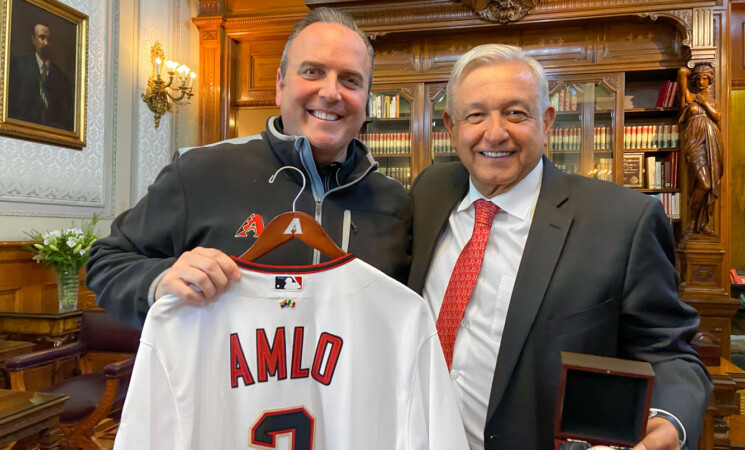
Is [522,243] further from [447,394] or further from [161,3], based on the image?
[161,3]

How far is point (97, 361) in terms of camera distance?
3.86 metres

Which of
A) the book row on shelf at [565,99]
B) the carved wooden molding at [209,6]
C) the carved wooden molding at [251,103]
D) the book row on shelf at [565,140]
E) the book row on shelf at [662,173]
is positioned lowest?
the book row on shelf at [662,173]

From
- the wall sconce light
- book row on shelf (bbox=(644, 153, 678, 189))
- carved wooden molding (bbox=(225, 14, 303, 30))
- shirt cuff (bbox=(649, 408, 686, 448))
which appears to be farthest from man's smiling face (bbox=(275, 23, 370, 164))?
carved wooden molding (bbox=(225, 14, 303, 30))

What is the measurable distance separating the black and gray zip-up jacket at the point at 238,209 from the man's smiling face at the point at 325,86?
59mm

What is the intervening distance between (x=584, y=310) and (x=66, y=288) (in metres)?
3.86

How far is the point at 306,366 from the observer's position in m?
1.13

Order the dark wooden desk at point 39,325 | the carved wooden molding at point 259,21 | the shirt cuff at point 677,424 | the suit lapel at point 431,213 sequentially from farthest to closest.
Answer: the carved wooden molding at point 259,21 → the dark wooden desk at point 39,325 → the suit lapel at point 431,213 → the shirt cuff at point 677,424

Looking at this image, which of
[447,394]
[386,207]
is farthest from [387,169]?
[447,394]

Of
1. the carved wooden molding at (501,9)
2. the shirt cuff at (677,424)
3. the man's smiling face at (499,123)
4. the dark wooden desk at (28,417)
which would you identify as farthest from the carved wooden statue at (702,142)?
the dark wooden desk at (28,417)

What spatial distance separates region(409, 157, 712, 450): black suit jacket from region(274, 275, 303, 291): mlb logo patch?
53 cm

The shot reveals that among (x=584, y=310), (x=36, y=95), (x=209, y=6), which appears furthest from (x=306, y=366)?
(x=209, y=6)

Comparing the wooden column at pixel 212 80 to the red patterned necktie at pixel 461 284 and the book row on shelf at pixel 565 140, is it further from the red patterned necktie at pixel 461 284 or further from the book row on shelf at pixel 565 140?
the red patterned necktie at pixel 461 284

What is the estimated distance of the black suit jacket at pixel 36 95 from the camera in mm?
4047

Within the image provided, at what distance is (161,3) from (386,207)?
551 centimetres
